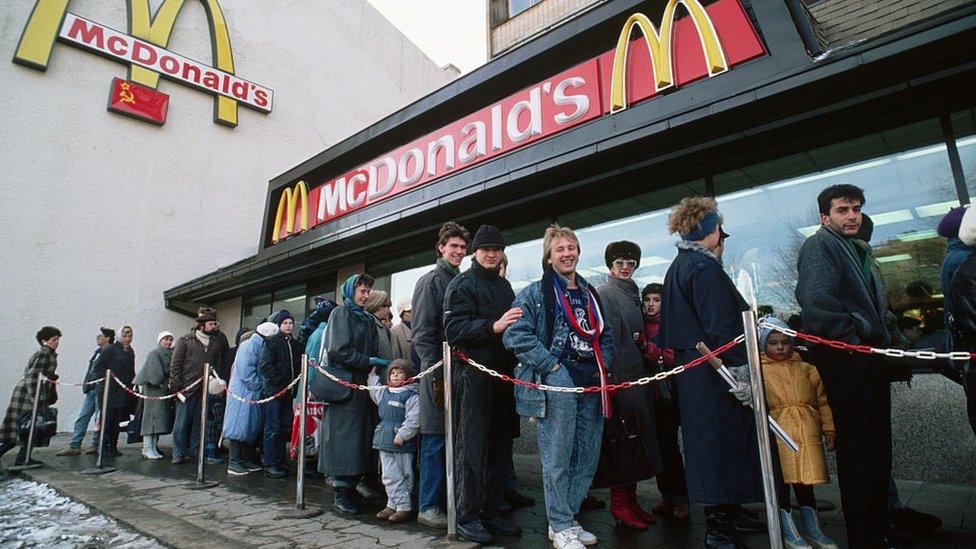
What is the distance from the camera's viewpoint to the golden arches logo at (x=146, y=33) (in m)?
12.2

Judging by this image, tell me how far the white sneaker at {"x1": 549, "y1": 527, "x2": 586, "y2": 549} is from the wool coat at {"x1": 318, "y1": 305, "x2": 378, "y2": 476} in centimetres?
190

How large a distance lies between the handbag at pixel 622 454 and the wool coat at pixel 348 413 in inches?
78.5

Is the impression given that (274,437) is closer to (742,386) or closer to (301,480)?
(301,480)

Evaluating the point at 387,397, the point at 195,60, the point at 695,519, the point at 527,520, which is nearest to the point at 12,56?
the point at 195,60

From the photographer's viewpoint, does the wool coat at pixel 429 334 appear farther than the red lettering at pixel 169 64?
No

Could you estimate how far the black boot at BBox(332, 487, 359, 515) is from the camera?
4113 millimetres

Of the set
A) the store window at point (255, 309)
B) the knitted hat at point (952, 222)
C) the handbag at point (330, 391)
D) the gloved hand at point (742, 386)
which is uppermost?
the store window at point (255, 309)

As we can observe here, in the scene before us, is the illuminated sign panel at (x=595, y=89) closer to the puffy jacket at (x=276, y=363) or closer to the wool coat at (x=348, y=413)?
the puffy jacket at (x=276, y=363)

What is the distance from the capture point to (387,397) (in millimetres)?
4098

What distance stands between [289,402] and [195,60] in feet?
42.8

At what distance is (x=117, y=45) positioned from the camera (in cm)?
1345

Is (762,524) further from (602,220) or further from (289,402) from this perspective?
(289,402)

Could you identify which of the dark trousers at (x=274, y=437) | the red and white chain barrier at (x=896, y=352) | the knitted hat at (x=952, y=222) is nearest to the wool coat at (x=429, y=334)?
the red and white chain barrier at (x=896, y=352)

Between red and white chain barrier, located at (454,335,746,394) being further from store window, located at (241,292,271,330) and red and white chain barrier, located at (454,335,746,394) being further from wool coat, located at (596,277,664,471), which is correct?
store window, located at (241,292,271,330)
